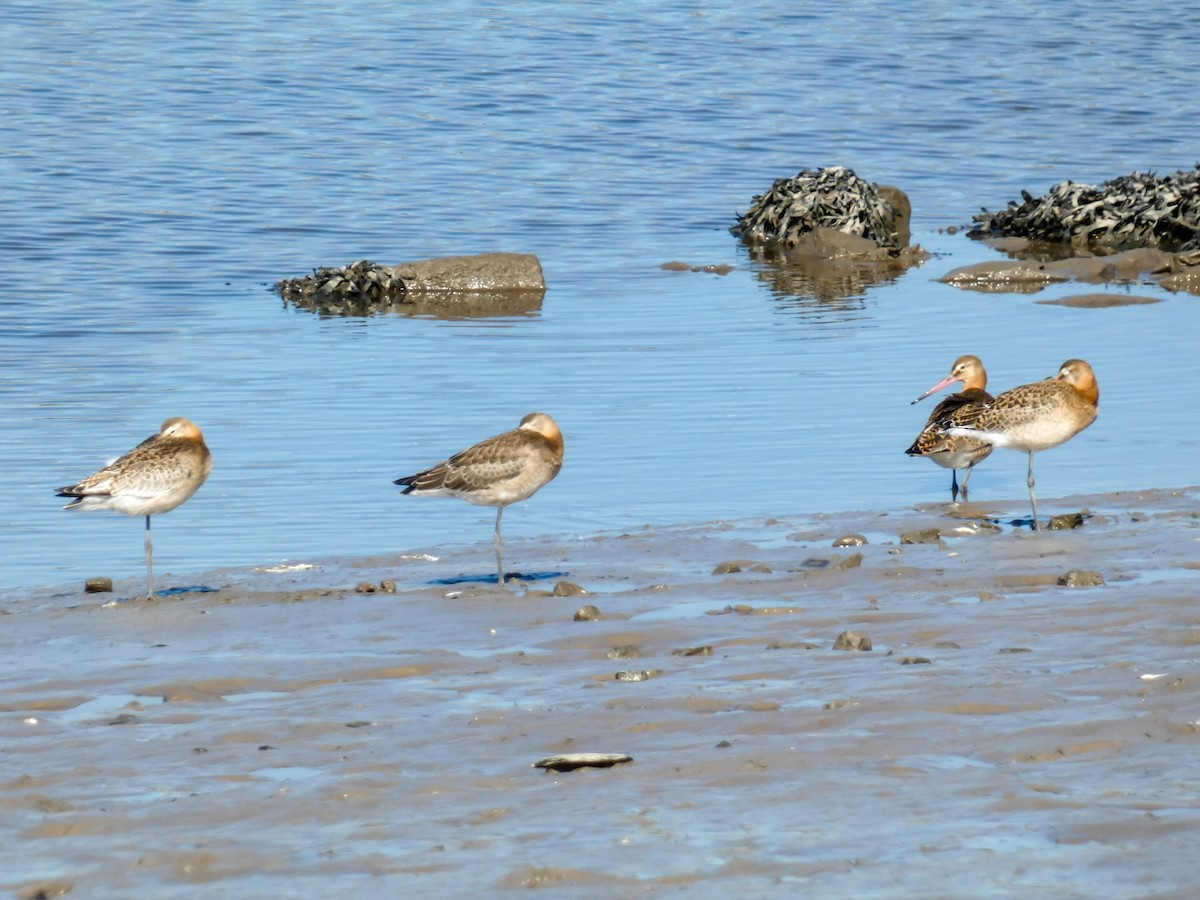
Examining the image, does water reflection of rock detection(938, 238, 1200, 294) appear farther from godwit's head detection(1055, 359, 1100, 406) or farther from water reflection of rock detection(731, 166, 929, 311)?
godwit's head detection(1055, 359, 1100, 406)

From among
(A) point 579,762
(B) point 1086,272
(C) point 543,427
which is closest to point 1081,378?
(C) point 543,427

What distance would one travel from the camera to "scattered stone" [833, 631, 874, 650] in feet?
28.8

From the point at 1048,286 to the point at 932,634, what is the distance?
14.7 m

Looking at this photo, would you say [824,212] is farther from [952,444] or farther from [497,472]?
[497,472]

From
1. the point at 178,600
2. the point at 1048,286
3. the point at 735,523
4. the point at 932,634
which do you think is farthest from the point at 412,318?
the point at 932,634

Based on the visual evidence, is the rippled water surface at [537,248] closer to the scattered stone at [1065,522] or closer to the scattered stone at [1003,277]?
the scattered stone at [1003,277]

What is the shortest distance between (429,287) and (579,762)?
54.6 ft

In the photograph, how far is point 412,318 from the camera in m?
21.8

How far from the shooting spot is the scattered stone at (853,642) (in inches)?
345

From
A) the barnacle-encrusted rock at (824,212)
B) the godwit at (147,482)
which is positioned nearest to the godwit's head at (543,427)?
the godwit at (147,482)

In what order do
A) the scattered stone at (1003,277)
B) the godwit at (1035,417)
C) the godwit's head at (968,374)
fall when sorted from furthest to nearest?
Result: the scattered stone at (1003,277) < the godwit's head at (968,374) < the godwit at (1035,417)

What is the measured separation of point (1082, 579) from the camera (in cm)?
996

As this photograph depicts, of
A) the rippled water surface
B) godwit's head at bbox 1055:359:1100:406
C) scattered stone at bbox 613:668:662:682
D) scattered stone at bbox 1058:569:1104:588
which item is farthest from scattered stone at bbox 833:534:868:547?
scattered stone at bbox 613:668:662:682

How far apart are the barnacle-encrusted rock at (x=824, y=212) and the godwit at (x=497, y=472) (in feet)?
50.1
